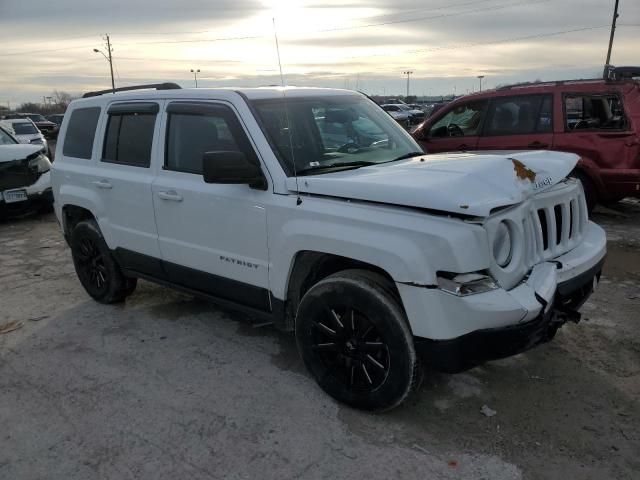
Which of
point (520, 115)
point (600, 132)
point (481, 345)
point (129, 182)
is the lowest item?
point (481, 345)

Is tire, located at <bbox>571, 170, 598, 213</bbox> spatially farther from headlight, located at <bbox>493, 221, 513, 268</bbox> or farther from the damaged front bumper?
headlight, located at <bbox>493, 221, 513, 268</bbox>

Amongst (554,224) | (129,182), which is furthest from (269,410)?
(129,182)

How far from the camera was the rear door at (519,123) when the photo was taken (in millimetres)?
7654

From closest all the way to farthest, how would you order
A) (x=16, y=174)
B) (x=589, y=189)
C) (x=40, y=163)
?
(x=589, y=189) < (x=16, y=174) < (x=40, y=163)

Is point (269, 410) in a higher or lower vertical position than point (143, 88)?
lower

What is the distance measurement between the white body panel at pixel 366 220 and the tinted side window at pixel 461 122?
14.8ft

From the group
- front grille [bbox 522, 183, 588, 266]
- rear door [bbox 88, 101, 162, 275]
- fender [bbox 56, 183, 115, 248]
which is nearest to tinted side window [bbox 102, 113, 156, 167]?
rear door [bbox 88, 101, 162, 275]

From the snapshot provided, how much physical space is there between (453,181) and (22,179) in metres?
8.37

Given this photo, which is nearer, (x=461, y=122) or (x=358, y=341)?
(x=358, y=341)

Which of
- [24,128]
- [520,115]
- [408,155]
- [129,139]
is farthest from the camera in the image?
[24,128]

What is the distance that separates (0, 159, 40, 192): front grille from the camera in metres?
8.88

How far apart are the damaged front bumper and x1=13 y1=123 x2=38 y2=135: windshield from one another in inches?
792

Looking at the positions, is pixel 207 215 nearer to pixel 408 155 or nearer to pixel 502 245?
pixel 408 155

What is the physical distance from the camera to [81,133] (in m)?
5.11
